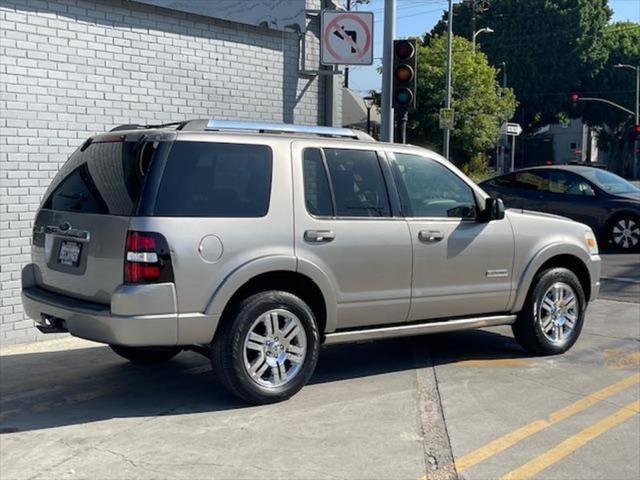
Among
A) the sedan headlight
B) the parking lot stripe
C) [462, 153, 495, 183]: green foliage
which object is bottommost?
the parking lot stripe

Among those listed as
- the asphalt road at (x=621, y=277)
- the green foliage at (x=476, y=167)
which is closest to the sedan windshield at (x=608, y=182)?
the asphalt road at (x=621, y=277)

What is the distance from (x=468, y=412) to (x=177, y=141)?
2754mm

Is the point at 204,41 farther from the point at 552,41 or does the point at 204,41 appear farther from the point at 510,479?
the point at 552,41

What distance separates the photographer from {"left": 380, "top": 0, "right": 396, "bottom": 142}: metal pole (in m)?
10.8

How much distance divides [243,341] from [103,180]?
4.88 feet

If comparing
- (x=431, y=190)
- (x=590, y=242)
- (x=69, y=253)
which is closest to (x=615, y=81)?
(x=590, y=242)

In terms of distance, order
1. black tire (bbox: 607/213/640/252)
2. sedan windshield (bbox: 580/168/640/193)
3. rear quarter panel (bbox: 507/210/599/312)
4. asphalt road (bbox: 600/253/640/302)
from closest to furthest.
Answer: rear quarter panel (bbox: 507/210/599/312)
asphalt road (bbox: 600/253/640/302)
black tire (bbox: 607/213/640/252)
sedan windshield (bbox: 580/168/640/193)

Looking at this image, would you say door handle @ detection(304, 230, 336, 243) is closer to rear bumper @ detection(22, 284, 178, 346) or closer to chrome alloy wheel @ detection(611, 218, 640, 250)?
rear bumper @ detection(22, 284, 178, 346)

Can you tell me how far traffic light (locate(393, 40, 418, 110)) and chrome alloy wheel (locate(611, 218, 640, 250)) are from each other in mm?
5399

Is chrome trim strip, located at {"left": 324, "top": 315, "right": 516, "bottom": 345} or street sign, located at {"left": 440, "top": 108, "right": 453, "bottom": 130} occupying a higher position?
street sign, located at {"left": 440, "top": 108, "right": 453, "bottom": 130}

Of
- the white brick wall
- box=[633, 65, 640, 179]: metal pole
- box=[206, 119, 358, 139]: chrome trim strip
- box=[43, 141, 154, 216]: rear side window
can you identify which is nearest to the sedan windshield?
the white brick wall

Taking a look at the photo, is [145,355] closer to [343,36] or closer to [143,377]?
[143,377]

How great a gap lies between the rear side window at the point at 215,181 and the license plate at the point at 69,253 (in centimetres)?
73

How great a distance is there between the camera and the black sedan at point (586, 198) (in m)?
13.8
